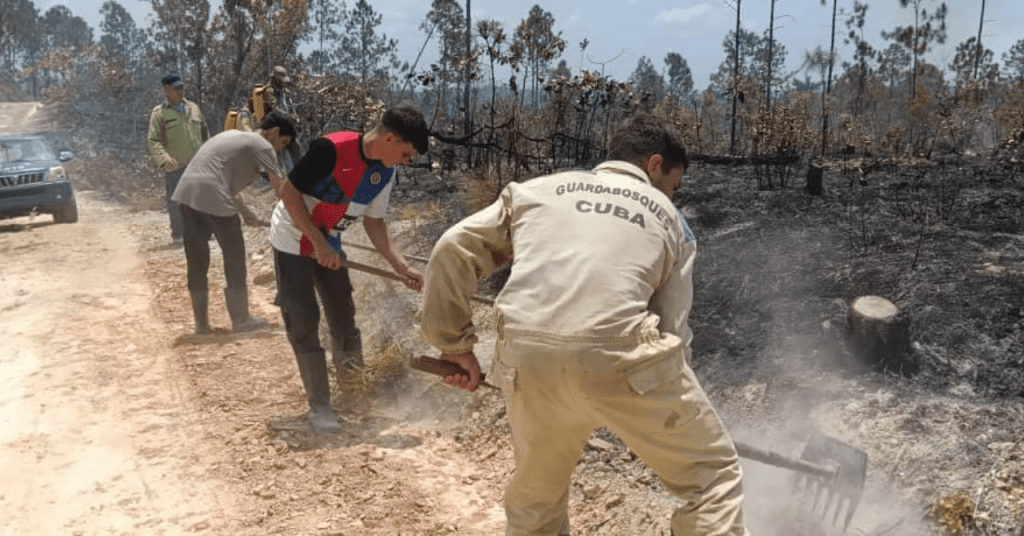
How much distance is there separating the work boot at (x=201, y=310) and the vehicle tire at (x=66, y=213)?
22.7ft

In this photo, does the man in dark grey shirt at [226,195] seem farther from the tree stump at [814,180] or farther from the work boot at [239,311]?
the tree stump at [814,180]

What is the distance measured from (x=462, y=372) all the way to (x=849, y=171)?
25.4 feet

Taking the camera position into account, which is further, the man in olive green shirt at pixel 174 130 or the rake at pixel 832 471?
the man in olive green shirt at pixel 174 130

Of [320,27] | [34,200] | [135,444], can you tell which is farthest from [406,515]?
[320,27]

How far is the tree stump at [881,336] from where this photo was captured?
388cm

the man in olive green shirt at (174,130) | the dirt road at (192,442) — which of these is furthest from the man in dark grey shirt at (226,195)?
the man in olive green shirt at (174,130)

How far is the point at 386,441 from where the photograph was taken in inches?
164

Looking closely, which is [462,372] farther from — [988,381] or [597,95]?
[597,95]

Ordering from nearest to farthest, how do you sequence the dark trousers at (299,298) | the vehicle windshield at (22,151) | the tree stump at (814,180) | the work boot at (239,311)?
1. the dark trousers at (299,298)
2. the work boot at (239,311)
3. the tree stump at (814,180)
4. the vehicle windshield at (22,151)

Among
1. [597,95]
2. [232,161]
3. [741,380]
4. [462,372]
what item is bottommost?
[741,380]

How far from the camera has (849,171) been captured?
9023mm

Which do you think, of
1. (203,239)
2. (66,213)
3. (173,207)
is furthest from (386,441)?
(66,213)

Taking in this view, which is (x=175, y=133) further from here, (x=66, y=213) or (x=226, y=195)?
(x=66, y=213)

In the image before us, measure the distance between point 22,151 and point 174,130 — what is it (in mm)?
5414
